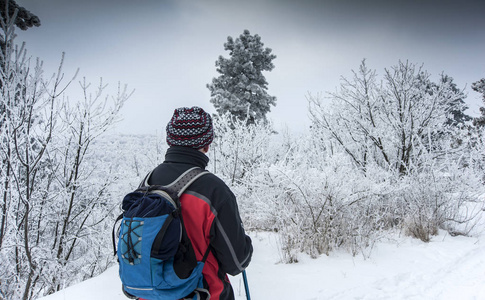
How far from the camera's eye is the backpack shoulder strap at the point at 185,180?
57.4 inches

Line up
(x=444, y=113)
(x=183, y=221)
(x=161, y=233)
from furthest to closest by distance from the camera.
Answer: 1. (x=444, y=113)
2. (x=183, y=221)
3. (x=161, y=233)

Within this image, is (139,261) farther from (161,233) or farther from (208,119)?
(208,119)

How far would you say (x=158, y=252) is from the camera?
4.27ft

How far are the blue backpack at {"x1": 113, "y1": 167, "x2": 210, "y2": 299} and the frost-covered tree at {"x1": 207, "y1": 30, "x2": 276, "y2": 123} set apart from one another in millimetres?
15456

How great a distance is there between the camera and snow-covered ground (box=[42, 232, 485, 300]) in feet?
9.54

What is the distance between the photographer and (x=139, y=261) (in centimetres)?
133

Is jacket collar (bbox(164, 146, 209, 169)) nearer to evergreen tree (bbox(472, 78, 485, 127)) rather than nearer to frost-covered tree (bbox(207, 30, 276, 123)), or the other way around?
frost-covered tree (bbox(207, 30, 276, 123))

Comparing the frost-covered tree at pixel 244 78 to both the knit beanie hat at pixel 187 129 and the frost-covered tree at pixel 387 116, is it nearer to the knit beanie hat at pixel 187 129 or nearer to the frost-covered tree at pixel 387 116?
the frost-covered tree at pixel 387 116

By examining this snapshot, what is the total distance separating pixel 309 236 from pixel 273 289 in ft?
4.37

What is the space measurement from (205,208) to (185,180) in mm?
206

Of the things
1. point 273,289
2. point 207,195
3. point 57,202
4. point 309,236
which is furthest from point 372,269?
point 57,202

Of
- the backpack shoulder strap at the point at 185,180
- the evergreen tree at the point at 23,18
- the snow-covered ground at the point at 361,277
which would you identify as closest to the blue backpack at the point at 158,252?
the backpack shoulder strap at the point at 185,180

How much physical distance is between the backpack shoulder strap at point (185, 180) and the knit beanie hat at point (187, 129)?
20cm

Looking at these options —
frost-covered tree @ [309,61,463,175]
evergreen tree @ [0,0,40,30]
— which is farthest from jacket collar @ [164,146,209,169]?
evergreen tree @ [0,0,40,30]
